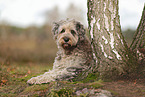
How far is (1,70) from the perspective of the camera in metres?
6.10

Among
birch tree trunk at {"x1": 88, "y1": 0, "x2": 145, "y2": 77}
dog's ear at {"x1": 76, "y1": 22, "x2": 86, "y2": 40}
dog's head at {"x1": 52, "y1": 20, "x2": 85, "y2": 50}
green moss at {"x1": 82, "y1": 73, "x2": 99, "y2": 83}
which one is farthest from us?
dog's ear at {"x1": 76, "y1": 22, "x2": 86, "y2": 40}

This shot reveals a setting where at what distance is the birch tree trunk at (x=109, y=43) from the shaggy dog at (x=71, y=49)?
3.07 ft

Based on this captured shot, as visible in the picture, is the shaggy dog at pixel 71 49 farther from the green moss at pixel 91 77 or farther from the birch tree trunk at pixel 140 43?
the birch tree trunk at pixel 140 43

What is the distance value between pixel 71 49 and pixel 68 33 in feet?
1.81

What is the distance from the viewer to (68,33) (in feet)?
18.8

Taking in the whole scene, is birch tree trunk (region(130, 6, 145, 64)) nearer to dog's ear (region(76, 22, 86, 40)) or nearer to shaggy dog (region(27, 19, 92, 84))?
shaggy dog (region(27, 19, 92, 84))

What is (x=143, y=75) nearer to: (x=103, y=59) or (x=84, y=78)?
(x=103, y=59)

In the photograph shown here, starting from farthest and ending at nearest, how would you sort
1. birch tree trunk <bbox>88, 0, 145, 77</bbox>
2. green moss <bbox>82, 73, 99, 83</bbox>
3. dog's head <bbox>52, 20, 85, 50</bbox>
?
1. dog's head <bbox>52, 20, 85, 50</bbox>
2. green moss <bbox>82, 73, 99, 83</bbox>
3. birch tree trunk <bbox>88, 0, 145, 77</bbox>

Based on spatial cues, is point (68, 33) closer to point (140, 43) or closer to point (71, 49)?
point (71, 49)

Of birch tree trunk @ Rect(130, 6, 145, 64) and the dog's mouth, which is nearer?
birch tree trunk @ Rect(130, 6, 145, 64)

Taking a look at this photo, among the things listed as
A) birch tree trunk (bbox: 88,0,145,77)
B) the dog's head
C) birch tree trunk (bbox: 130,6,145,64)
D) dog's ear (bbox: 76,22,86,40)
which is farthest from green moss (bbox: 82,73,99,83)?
dog's ear (bbox: 76,22,86,40)

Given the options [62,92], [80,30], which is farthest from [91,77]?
[80,30]

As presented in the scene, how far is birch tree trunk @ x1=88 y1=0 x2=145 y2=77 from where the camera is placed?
4574 millimetres

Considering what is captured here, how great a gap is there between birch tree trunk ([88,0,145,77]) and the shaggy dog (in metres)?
0.94
